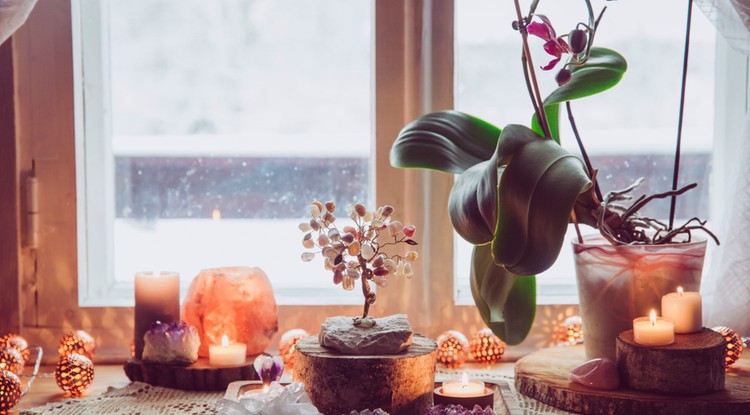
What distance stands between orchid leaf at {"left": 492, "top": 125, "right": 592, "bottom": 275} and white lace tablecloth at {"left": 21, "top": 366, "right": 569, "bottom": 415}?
0.21 meters

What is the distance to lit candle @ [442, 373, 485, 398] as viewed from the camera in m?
1.07

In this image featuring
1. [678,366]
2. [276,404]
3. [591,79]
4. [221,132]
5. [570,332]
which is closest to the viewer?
[276,404]

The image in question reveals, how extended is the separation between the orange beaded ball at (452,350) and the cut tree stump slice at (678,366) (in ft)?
1.14

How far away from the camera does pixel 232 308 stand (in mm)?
1333

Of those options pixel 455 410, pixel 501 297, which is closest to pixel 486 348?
pixel 501 297

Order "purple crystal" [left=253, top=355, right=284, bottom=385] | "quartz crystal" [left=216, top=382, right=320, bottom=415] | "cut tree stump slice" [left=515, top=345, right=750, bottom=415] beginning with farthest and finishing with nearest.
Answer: "purple crystal" [left=253, top=355, right=284, bottom=385], "cut tree stump slice" [left=515, top=345, right=750, bottom=415], "quartz crystal" [left=216, top=382, right=320, bottom=415]

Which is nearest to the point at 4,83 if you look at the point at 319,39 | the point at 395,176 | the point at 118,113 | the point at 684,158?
the point at 118,113

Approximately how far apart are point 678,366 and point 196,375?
2.33ft

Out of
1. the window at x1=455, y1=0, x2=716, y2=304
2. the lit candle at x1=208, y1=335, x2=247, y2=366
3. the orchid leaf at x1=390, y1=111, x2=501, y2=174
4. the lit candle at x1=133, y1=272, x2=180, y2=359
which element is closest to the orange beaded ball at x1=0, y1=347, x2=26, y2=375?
the lit candle at x1=133, y1=272, x2=180, y2=359

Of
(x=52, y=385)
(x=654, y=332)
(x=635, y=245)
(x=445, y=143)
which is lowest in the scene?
(x=52, y=385)

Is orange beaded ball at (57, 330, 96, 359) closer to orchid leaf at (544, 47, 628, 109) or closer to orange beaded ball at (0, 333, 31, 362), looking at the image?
orange beaded ball at (0, 333, 31, 362)

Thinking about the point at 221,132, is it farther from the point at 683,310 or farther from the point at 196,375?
the point at 683,310

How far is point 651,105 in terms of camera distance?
1565 mm

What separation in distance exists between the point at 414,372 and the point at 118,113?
845mm
